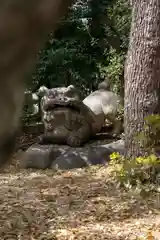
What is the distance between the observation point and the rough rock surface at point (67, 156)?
19.1 feet

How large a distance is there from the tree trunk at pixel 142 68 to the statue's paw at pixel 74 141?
1.61 meters

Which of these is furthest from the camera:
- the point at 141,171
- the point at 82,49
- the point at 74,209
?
the point at 82,49

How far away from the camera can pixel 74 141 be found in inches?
252

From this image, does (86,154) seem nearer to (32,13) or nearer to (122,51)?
(122,51)

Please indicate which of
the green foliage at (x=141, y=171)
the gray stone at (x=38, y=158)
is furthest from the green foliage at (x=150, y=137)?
the gray stone at (x=38, y=158)

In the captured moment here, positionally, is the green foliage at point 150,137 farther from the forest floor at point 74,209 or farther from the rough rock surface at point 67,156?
the rough rock surface at point 67,156

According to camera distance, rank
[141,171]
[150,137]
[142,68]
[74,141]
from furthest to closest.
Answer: [74,141] → [142,68] → [150,137] → [141,171]

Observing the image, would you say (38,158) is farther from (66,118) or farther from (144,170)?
(144,170)

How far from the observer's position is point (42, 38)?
35cm

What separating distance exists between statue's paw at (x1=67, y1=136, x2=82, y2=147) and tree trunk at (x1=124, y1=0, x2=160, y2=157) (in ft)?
5.29

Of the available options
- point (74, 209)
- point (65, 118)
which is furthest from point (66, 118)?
point (74, 209)

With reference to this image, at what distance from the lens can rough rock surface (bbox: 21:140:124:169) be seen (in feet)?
19.1

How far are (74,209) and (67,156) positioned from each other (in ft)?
6.67

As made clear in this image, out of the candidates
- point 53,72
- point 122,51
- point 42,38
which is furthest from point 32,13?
point 53,72
